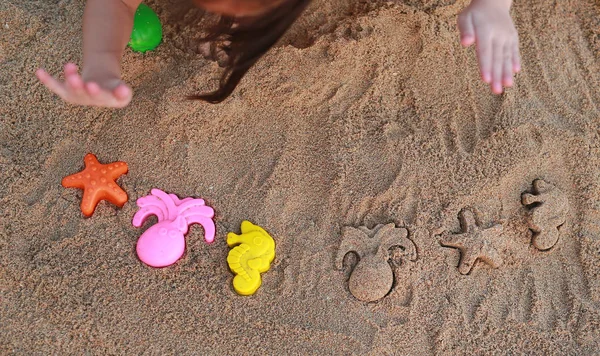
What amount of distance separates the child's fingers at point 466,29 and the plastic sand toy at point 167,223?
2.37 ft

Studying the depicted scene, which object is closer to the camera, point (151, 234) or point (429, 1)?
point (151, 234)

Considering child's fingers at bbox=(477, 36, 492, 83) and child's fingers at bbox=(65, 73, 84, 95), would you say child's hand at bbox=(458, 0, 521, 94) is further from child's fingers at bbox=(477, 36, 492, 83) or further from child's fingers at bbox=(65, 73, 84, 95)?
child's fingers at bbox=(65, 73, 84, 95)

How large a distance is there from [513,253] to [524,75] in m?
0.54

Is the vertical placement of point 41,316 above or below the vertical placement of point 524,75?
below

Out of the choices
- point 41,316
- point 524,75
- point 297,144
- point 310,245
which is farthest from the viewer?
point 524,75

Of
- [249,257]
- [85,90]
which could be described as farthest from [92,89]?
[249,257]

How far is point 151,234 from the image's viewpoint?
144 cm

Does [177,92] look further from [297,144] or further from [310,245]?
[310,245]

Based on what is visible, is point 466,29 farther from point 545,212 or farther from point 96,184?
point 96,184

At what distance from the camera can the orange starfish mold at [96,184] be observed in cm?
149

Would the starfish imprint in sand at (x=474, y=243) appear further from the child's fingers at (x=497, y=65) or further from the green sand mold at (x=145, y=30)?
the green sand mold at (x=145, y=30)

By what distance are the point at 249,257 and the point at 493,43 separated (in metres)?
0.72

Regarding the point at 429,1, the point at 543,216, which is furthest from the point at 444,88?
the point at 543,216

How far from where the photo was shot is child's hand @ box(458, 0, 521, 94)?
3.98 feet
